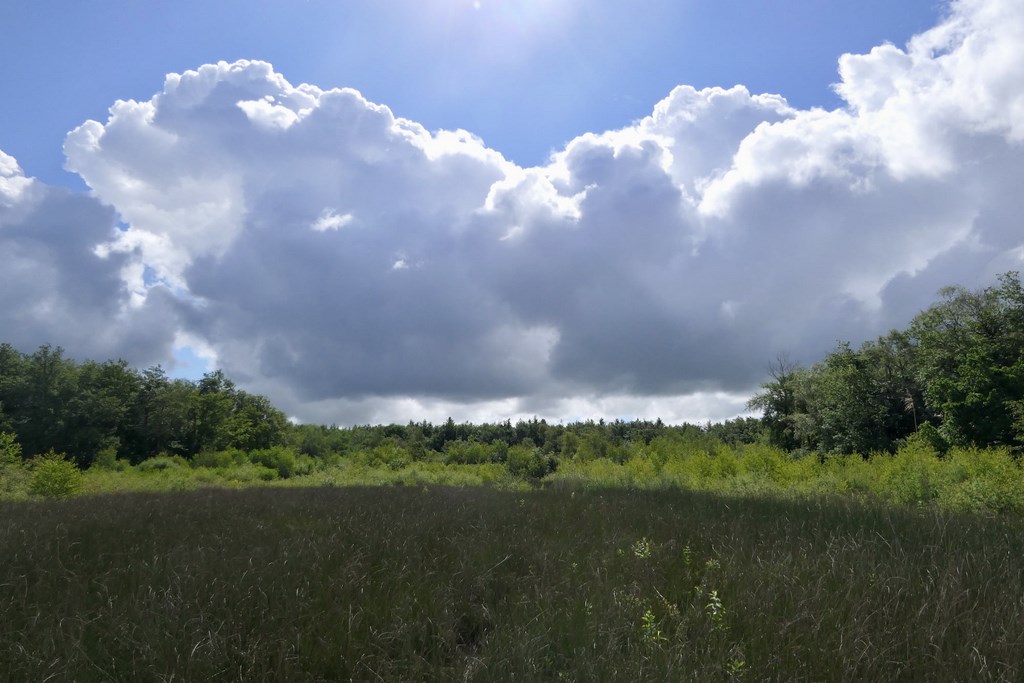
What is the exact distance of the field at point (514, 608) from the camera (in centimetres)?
247

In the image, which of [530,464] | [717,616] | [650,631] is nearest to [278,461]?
[530,464]

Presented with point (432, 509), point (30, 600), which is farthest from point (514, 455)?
point (30, 600)

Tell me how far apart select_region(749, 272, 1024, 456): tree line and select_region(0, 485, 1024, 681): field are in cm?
3443

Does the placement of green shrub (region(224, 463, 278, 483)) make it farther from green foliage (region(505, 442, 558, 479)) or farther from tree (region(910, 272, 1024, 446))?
tree (region(910, 272, 1024, 446))

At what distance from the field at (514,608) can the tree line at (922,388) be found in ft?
113

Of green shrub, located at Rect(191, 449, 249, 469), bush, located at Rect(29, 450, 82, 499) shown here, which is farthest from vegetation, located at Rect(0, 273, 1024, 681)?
green shrub, located at Rect(191, 449, 249, 469)

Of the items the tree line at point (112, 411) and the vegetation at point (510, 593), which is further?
the tree line at point (112, 411)

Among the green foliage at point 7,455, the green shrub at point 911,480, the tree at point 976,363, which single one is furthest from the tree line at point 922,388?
the green foliage at point 7,455

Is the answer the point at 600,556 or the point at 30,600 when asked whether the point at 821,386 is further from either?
the point at 30,600

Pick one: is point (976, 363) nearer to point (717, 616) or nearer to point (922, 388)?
point (922, 388)

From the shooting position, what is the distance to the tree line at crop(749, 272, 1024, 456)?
105 feet

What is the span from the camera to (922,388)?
43062mm

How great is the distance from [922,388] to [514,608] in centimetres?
5369

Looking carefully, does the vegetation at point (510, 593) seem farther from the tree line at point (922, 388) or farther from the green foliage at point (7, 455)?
the tree line at point (922, 388)
